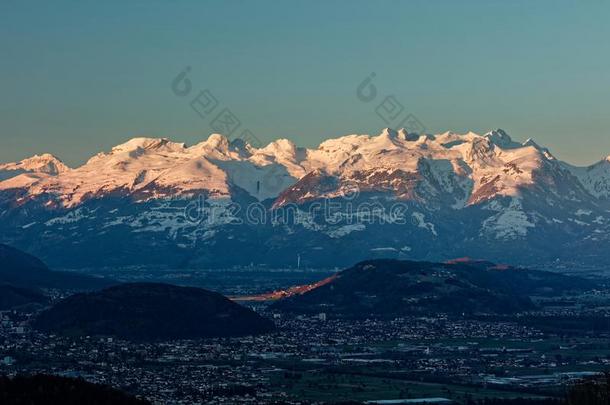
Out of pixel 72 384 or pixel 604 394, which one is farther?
pixel 604 394

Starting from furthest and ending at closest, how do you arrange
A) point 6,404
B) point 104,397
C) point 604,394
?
point 604,394
point 104,397
point 6,404

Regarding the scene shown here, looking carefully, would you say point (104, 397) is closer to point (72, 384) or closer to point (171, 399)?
point (72, 384)

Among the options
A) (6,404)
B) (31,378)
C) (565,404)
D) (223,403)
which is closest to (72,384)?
(31,378)

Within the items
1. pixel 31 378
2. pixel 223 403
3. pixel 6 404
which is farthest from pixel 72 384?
pixel 223 403

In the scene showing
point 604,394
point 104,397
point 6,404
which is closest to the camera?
point 6,404

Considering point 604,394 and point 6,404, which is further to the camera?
point 604,394

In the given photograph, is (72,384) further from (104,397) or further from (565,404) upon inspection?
(565,404)
